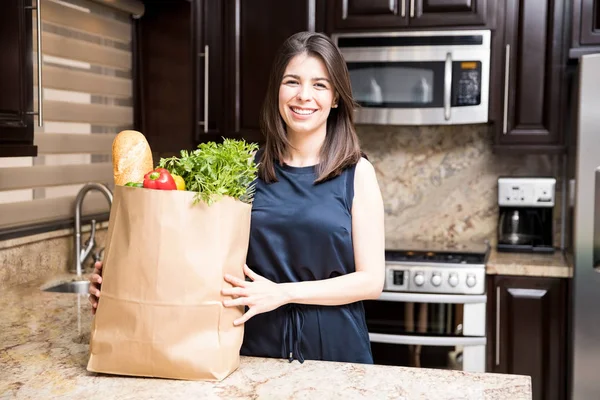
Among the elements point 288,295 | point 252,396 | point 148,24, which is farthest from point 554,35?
point 252,396

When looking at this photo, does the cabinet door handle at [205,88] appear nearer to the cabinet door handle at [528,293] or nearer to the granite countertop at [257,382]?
the cabinet door handle at [528,293]

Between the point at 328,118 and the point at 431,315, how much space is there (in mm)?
1495

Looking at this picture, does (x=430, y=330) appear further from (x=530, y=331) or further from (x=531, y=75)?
(x=531, y=75)

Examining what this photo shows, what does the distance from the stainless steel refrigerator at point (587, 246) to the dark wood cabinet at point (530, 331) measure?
0.10 m

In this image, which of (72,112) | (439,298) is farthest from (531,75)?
(72,112)

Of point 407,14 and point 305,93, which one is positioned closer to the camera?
point 305,93

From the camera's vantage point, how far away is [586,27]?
3.20 metres

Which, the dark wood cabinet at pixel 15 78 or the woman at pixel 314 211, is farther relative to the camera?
the dark wood cabinet at pixel 15 78

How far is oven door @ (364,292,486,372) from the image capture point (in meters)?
3.11

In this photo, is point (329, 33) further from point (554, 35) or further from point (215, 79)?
point (554, 35)

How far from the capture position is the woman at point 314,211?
69.9 inches

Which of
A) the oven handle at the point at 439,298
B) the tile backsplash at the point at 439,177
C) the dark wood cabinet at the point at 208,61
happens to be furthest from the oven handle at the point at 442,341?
the dark wood cabinet at the point at 208,61

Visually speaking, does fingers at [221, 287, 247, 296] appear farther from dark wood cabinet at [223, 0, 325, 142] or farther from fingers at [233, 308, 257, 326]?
dark wood cabinet at [223, 0, 325, 142]

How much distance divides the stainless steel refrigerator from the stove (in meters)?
0.39
